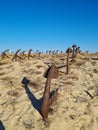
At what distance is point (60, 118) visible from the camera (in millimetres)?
7500

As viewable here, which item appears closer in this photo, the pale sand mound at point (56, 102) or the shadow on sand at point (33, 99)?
the pale sand mound at point (56, 102)

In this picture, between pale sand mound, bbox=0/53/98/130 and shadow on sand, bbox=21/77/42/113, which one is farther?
shadow on sand, bbox=21/77/42/113

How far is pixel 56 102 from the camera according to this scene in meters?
8.49

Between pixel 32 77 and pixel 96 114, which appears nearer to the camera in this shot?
pixel 96 114

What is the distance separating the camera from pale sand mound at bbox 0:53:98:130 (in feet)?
23.9

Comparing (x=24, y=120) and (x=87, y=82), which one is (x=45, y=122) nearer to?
(x=24, y=120)

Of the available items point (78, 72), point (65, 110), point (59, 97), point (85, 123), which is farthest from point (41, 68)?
point (85, 123)

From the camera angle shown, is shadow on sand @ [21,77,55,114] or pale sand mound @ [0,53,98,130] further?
shadow on sand @ [21,77,55,114]

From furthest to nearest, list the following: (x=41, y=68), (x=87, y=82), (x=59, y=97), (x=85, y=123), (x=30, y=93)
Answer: (x=41, y=68) → (x=87, y=82) → (x=30, y=93) → (x=59, y=97) → (x=85, y=123)

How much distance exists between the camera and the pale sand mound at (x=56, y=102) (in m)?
7.28

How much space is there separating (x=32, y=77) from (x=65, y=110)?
4.46 metres

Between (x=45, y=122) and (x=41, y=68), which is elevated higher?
(x=41, y=68)

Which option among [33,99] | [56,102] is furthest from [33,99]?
[56,102]

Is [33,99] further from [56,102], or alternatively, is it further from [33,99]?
[56,102]
